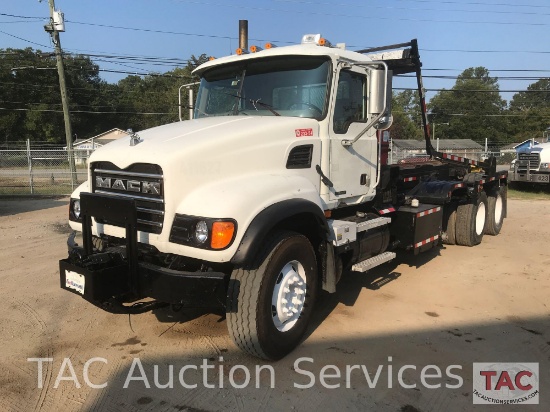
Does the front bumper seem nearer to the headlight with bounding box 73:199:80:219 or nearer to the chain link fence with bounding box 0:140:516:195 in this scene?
the headlight with bounding box 73:199:80:219

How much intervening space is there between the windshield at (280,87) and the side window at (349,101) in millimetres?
227

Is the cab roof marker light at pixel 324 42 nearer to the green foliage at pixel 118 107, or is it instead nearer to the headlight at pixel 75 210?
the headlight at pixel 75 210

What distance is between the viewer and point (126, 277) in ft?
11.4

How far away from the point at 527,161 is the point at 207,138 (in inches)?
674

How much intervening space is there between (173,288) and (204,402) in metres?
0.86

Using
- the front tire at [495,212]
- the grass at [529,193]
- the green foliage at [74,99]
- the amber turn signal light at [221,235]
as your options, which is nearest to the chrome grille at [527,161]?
the grass at [529,193]

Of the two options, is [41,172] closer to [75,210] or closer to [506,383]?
[75,210]

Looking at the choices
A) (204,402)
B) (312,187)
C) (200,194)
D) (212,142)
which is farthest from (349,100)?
(204,402)

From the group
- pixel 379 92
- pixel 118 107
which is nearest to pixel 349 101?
pixel 379 92

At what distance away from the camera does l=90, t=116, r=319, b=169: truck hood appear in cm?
356

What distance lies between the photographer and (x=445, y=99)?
83875 mm

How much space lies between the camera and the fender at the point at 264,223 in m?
3.25

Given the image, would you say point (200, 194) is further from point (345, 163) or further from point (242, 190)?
point (345, 163)

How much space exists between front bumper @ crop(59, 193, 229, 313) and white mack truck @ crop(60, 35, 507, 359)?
0.01 m
